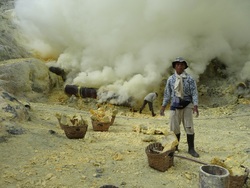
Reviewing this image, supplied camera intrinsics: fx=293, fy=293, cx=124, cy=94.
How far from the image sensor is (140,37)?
507 inches

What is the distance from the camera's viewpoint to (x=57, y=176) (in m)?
3.91

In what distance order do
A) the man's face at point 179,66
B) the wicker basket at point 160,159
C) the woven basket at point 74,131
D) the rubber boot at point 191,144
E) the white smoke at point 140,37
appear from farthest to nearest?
the white smoke at point 140,37, the woven basket at point 74,131, the rubber boot at point 191,144, the man's face at point 179,66, the wicker basket at point 160,159

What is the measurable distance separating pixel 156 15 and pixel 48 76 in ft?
17.9

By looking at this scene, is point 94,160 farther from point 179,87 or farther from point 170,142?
point 179,87

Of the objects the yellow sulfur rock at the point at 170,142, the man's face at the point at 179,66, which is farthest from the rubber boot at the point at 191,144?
the man's face at the point at 179,66

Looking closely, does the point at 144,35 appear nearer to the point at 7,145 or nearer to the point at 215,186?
the point at 7,145

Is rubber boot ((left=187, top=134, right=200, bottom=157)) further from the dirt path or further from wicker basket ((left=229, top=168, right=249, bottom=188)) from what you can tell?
wicker basket ((left=229, top=168, right=249, bottom=188))

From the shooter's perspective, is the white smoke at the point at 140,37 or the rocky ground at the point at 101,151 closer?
the rocky ground at the point at 101,151

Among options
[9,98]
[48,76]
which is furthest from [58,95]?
[9,98]

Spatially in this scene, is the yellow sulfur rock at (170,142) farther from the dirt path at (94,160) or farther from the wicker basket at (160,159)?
the dirt path at (94,160)

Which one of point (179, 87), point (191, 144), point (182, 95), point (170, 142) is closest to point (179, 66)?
point (179, 87)

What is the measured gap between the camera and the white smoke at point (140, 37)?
40.6ft

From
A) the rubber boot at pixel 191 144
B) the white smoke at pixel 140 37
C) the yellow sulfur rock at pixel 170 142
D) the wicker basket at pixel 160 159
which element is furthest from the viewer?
the white smoke at pixel 140 37

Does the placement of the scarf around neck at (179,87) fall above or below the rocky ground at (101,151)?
above
